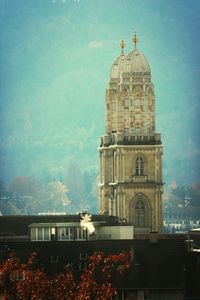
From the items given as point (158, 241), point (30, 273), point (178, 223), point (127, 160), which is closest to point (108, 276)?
point (30, 273)

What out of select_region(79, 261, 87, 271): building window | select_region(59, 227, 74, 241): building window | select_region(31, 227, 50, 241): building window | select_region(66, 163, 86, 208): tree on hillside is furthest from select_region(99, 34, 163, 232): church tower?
select_region(79, 261, 87, 271): building window

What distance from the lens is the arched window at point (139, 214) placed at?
127062 millimetres

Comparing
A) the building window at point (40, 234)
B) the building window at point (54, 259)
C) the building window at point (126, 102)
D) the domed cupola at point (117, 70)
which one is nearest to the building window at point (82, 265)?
the building window at point (54, 259)

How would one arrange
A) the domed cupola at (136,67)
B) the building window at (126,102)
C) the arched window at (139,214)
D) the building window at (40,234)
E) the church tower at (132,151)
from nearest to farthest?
the building window at (40,234)
the arched window at (139,214)
the church tower at (132,151)
the domed cupola at (136,67)
the building window at (126,102)

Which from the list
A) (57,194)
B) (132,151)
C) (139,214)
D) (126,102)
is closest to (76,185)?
(57,194)

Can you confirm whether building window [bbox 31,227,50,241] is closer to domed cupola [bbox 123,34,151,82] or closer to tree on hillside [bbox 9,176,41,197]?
domed cupola [bbox 123,34,151,82]

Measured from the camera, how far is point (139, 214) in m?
128

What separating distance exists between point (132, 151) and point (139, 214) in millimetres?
4001

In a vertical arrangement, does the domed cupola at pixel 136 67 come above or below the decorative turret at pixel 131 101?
above

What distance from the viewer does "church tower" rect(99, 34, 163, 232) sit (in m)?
129

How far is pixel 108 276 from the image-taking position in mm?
78750

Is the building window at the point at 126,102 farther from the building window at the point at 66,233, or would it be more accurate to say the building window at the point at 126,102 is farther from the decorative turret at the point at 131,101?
the building window at the point at 66,233

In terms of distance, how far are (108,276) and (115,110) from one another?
187ft

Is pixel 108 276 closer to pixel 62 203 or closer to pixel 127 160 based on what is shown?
pixel 127 160
